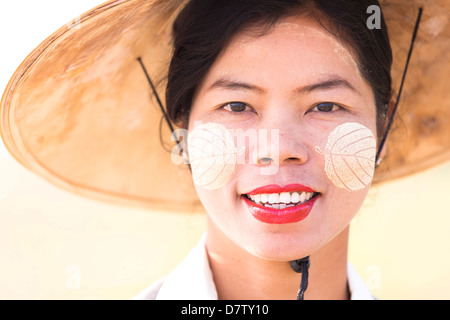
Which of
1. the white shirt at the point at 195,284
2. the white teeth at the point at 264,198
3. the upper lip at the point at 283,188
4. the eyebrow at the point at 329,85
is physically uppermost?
the eyebrow at the point at 329,85

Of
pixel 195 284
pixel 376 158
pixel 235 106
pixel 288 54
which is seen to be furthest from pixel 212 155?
pixel 376 158

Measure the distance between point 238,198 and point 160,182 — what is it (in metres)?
0.88

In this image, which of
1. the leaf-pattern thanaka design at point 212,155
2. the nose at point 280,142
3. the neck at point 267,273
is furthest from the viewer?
the neck at point 267,273

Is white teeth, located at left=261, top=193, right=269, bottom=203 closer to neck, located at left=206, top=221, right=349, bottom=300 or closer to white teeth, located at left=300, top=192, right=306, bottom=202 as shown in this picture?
white teeth, located at left=300, top=192, right=306, bottom=202

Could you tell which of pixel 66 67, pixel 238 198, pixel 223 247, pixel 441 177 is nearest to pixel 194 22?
pixel 66 67

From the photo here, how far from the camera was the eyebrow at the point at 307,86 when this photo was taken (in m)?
1.56

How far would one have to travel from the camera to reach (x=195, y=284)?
6.06 feet

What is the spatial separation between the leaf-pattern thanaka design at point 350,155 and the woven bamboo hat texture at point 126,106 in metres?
0.49

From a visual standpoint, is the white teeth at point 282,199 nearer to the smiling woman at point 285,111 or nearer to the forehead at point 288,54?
the smiling woman at point 285,111

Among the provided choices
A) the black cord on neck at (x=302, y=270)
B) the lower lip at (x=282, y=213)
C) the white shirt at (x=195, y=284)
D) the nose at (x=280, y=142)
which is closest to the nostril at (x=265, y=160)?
the nose at (x=280, y=142)

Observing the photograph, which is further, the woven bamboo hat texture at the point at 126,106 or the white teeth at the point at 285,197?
the woven bamboo hat texture at the point at 126,106

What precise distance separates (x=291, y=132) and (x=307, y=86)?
143 millimetres

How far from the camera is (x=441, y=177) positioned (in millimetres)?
4324

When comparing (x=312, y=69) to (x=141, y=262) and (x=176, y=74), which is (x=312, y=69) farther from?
(x=141, y=262)
